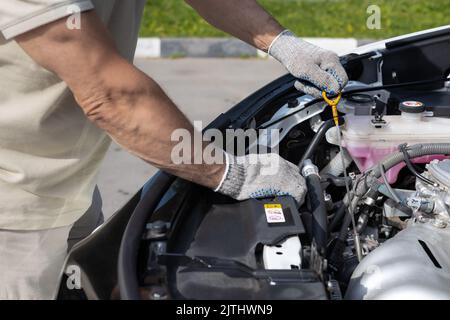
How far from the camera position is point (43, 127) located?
1.69 m

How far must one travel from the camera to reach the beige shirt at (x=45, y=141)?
5.35 ft

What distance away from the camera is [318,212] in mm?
1571

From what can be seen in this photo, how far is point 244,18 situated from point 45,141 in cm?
86

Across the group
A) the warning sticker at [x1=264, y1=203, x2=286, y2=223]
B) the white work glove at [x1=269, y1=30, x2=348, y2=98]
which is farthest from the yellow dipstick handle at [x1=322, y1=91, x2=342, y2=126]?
the warning sticker at [x1=264, y1=203, x2=286, y2=223]

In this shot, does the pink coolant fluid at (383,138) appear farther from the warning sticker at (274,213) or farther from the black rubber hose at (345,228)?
the warning sticker at (274,213)

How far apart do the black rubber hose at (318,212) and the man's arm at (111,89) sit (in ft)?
0.84

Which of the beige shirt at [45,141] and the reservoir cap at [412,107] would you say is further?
the reservoir cap at [412,107]

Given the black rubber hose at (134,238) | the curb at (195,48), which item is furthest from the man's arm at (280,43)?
the curb at (195,48)

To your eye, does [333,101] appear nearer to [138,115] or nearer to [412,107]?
[412,107]

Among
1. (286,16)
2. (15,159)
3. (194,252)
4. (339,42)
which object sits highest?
(286,16)

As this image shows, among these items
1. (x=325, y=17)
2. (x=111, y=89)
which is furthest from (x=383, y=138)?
(x=325, y=17)

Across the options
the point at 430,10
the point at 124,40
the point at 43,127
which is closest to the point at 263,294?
the point at 43,127
